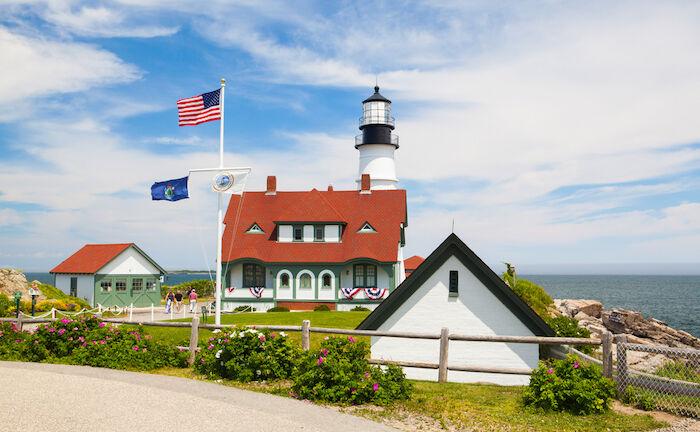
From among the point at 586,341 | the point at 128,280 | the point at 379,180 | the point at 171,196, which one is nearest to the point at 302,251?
the point at 379,180

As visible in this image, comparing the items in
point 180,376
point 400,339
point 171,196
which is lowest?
point 180,376

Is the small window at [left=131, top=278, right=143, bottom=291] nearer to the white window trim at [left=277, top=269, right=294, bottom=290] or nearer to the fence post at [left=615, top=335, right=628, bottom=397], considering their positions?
the white window trim at [left=277, top=269, right=294, bottom=290]

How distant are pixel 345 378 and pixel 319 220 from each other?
28.4 metres

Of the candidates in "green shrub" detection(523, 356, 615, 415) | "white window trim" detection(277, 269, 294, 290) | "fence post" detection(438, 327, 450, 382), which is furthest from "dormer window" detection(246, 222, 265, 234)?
"green shrub" detection(523, 356, 615, 415)

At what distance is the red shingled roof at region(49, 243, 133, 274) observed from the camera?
41094mm

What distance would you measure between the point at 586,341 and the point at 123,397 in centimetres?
910

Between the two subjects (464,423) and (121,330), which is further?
(121,330)

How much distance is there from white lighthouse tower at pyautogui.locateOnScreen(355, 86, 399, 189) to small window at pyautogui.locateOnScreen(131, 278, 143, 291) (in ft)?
61.1

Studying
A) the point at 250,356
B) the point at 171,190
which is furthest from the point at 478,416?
the point at 171,190

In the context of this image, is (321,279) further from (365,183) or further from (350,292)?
(365,183)

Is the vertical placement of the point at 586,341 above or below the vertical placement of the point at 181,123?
below

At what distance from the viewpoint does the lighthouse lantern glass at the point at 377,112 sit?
1827 inches

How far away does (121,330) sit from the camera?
51.4 feet

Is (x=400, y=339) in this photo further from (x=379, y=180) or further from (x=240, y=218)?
(x=379, y=180)
